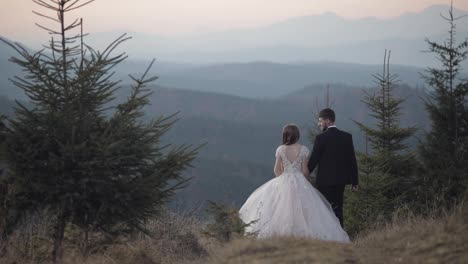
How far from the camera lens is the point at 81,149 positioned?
6750 millimetres

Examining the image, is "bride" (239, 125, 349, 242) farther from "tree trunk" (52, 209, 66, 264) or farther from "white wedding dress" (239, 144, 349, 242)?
"tree trunk" (52, 209, 66, 264)

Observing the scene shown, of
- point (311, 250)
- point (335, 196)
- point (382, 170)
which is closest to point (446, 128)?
point (382, 170)

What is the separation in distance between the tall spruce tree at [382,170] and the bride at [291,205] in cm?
335

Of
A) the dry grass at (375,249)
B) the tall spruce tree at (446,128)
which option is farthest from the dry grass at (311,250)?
the tall spruce tree at (446,128)

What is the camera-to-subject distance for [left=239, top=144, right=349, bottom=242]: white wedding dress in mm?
7852

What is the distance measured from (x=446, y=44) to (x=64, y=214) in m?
12.4

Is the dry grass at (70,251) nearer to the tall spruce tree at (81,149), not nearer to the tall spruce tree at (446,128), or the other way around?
the tall spruce tree at (81,149)

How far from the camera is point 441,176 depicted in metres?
13.4

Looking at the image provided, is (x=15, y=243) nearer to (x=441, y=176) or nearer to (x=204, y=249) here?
(x=204, y=249)

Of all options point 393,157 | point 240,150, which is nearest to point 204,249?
point 393,157

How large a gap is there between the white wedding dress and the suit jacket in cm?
22

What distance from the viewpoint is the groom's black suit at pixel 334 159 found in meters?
8.24

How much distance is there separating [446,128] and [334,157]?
7.64 m

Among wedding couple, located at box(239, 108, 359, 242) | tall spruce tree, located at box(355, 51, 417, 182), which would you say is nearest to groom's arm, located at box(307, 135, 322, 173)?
wedding couple, located at box(239, 108, 359, 242)
